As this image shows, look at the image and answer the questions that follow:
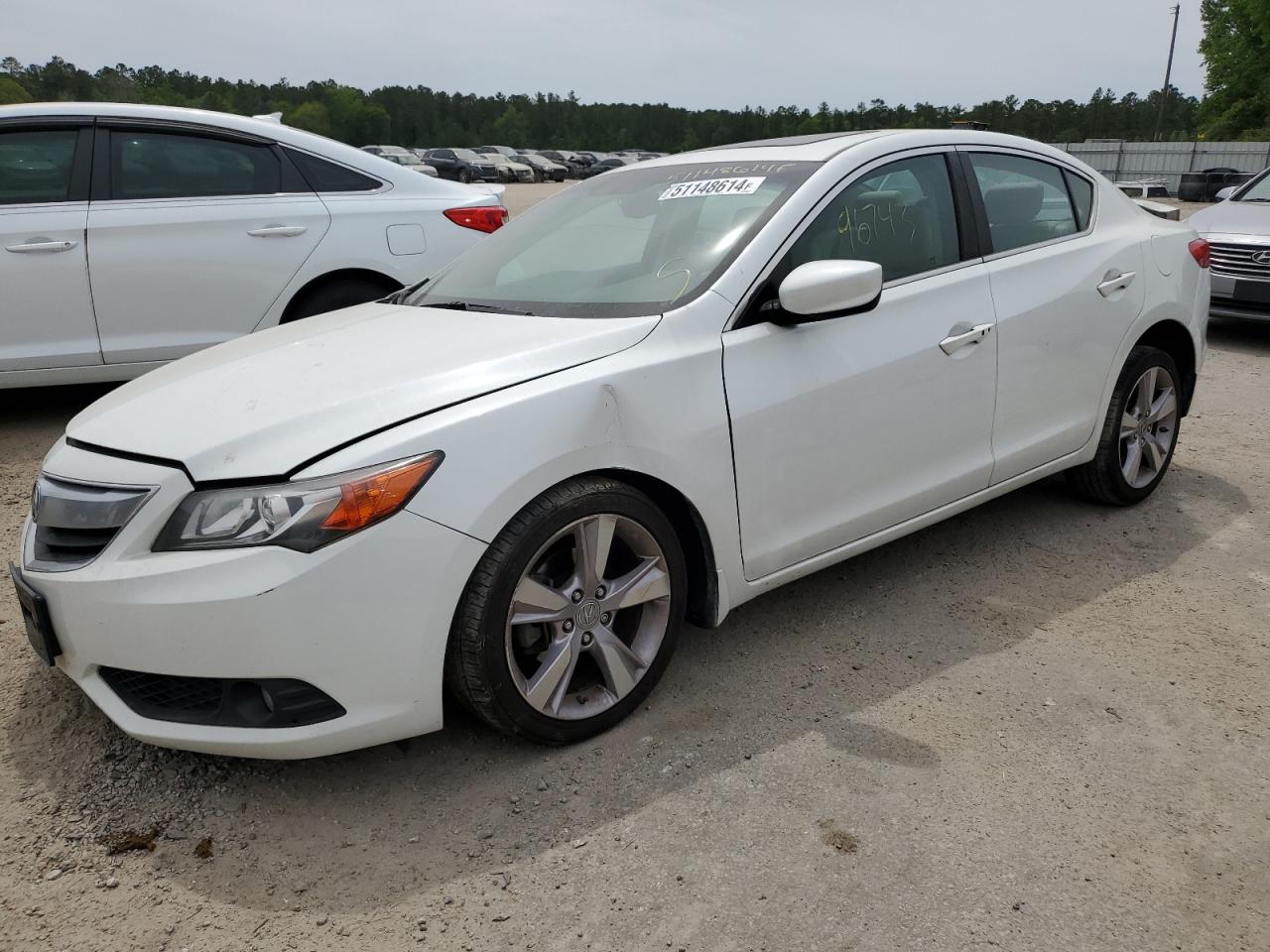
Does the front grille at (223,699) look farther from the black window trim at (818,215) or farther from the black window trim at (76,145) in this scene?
the black window trim at (76,145)

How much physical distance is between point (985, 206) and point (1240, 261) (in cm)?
571

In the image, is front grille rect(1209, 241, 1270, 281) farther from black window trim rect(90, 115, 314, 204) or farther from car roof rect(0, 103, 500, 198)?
black window trim rect(90, 115, 314, 204)

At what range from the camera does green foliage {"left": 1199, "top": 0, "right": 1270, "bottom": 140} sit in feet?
174

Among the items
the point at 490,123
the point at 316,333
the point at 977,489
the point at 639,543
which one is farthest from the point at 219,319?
the point at 490,123

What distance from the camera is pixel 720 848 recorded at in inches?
93.2

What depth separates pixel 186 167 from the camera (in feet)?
18.0

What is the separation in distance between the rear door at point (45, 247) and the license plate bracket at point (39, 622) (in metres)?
3.12

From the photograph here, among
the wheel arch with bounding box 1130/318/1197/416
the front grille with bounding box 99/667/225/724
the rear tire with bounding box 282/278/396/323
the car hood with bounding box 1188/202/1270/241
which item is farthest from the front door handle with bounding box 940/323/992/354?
the car hood with bounding box 1188/202/1270/241

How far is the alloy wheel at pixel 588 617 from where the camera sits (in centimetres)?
261

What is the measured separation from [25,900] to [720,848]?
1516 mm

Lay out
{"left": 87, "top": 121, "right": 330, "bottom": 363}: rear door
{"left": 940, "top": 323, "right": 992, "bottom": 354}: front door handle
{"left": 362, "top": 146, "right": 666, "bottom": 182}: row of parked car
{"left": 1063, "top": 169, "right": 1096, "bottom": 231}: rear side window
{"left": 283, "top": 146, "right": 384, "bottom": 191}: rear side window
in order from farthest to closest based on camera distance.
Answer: {"left": 362, "top": 146, "right": 666, "bottom": 182}: row of parked car < {"left": 283, "top": 146, "right": 384, "bottom": 191}: rear side window < {"left": 87, "top": 121, "right": 330, "bottom": 363}: rear door < {"left": 1063, "top": 169, "right": 1096, "bottom": 231}: rear side window < {"left": 940, "top": 323, "right": 992, "bottom": 354}: front door handle

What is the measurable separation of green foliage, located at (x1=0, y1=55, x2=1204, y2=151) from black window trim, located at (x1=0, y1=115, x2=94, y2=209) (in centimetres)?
7212

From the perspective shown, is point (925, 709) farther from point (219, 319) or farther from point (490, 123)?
point (490, 123)

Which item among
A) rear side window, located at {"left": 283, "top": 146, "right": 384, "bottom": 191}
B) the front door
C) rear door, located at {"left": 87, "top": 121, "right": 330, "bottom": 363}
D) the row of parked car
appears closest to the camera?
the front door
